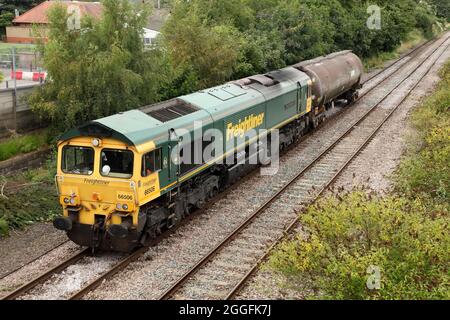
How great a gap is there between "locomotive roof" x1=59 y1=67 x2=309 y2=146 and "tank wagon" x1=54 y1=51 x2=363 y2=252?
26 mm

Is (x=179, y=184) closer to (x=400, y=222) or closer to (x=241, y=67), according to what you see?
(x=400, y=222)

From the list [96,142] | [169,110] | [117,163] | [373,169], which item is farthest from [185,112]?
[373,169]

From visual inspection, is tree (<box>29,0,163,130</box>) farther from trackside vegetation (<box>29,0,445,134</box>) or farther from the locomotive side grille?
the locomotive side grille

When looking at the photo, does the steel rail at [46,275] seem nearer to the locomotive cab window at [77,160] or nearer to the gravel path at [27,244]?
the gravel path at [27,244]

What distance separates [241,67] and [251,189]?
11580mm

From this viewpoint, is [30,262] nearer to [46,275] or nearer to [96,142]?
[46,275]

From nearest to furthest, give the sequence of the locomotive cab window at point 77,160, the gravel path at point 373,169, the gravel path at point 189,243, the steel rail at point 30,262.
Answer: the gravel path at point 373,169 → the gravel path at point 189,243 → the steel rail at point 30,262 → the locomotive cab window at point 77,160

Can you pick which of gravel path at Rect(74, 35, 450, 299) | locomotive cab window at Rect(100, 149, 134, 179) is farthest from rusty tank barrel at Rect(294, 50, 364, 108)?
locomotive cab window at Rect(100, 149, 134, 179)

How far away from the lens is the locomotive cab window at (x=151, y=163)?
12375 millimetres

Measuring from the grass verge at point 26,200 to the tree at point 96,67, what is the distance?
2342 mm

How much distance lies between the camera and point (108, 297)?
11062 mm

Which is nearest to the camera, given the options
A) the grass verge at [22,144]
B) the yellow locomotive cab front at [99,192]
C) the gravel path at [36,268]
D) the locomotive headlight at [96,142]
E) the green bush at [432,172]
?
the gravel path at [36,268]

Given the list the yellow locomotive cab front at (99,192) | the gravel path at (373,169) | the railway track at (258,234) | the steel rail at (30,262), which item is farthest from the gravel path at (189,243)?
the steel rail at (30,262)

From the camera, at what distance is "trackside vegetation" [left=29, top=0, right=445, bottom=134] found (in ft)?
60.5
